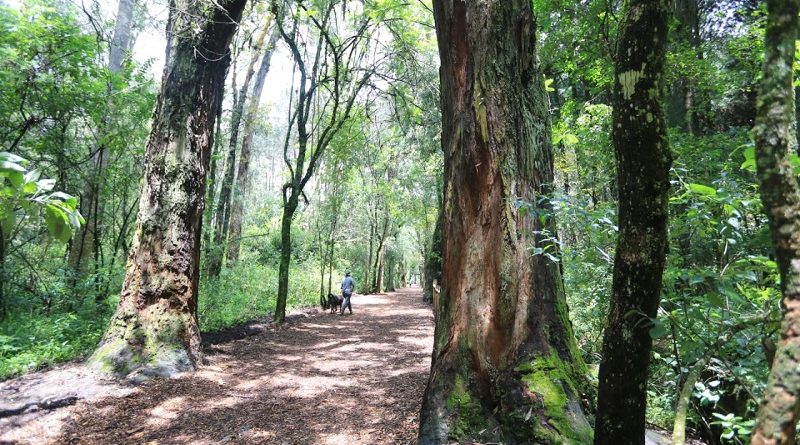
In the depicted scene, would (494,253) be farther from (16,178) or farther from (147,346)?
(147,346)

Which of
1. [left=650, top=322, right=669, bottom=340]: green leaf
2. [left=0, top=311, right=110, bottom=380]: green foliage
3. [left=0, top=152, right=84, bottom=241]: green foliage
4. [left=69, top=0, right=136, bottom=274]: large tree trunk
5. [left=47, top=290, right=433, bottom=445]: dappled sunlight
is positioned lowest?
[left=47, top=290, right=433, bottom=445]: dappled sunlight

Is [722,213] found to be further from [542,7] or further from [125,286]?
[542,7]

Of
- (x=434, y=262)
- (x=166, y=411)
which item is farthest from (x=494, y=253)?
(x=434, y=262)

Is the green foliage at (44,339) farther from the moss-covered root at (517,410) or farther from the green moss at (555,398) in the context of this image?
the green moss at (555,398)

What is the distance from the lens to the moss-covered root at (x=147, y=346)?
18.1 ft

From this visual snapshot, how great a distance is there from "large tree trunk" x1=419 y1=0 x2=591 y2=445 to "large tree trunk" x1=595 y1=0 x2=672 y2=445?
1334 millimetres

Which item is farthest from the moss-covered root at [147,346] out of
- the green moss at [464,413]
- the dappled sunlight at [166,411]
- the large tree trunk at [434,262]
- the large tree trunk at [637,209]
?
the large tree trunk at [434,262]

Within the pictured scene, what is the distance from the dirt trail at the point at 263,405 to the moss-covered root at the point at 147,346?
248mm

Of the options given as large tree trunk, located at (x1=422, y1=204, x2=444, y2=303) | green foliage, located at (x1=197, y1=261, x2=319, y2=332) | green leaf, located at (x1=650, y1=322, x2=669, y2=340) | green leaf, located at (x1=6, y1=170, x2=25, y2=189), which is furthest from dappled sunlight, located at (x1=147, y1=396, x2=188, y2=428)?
large tree trunk, located at (x1=422, y1=204, x2=444, y2=303)

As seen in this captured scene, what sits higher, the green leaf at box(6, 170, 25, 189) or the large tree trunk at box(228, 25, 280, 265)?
the large tree trunk at box(228, 25, 280, 265)

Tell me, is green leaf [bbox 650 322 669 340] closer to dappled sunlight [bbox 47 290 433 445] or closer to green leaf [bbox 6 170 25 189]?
green leaf [bbox 6 170 25 189]

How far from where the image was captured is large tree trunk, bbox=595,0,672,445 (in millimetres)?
1880

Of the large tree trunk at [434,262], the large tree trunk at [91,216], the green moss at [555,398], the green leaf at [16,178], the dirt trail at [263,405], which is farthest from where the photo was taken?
the large tree trunk at [434,262]

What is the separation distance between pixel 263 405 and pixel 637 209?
4.69 metres
